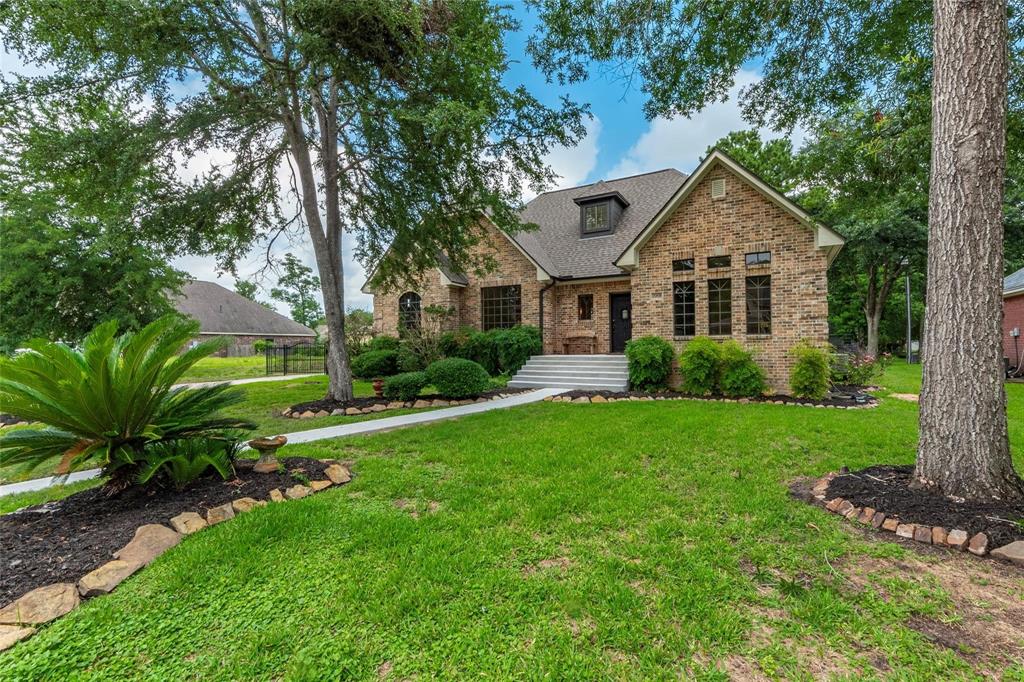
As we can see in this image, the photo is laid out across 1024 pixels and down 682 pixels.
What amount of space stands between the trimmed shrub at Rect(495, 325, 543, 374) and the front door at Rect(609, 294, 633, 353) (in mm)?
2735

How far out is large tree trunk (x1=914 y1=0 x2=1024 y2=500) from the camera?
3555 millimetres

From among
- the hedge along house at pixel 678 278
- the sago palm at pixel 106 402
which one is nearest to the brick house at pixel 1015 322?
the hedge along house at pixel 678 278

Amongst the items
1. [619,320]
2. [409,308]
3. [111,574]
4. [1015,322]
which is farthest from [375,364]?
[1015,322]

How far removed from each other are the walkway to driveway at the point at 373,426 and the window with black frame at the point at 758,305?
18.3 feet

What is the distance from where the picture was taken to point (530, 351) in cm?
1410

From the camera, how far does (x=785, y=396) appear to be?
991cm

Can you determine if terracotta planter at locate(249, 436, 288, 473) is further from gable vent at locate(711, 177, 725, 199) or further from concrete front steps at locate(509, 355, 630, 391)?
gable vent at locate(711, 177, 725, 199)

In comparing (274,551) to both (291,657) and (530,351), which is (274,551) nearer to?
(291,657)

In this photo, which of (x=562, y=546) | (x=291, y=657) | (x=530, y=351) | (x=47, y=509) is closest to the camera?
(x=291, y=657)

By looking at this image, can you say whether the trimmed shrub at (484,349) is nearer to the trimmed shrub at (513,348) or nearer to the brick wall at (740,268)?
the trimmed shrub at (513,348)

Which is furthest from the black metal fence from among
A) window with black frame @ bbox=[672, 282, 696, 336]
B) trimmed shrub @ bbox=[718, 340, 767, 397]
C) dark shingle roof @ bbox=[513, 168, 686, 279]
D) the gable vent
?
the gable vent

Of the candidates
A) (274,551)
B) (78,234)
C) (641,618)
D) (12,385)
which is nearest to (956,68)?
(641,618)

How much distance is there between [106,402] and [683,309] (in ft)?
37.7

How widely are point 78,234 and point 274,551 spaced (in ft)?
50.7
